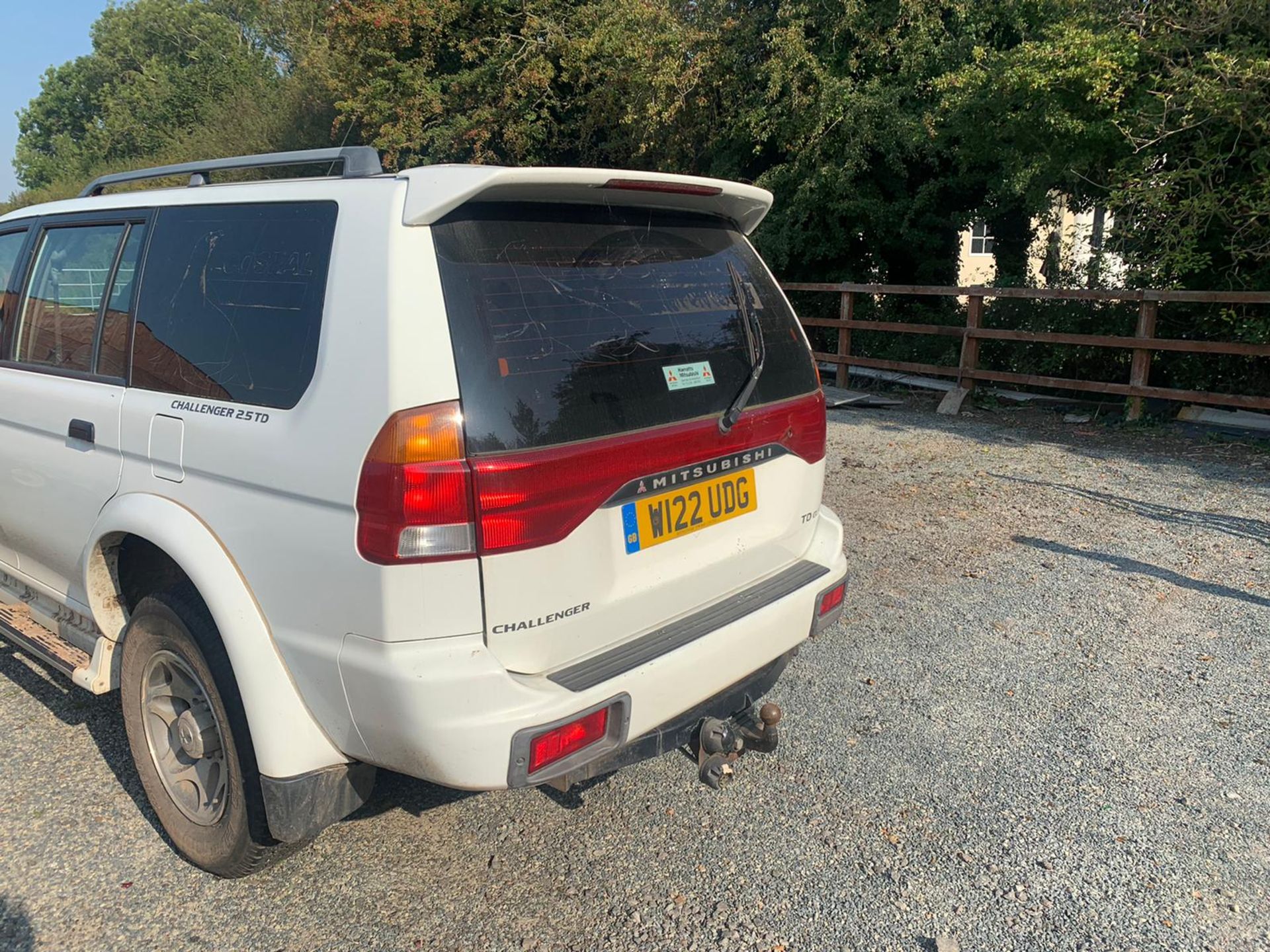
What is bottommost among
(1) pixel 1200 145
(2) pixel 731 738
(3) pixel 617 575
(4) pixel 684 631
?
(2) pixel 731 738

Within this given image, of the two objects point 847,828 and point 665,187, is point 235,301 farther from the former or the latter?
point 847,828

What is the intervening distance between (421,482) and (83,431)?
1637mm

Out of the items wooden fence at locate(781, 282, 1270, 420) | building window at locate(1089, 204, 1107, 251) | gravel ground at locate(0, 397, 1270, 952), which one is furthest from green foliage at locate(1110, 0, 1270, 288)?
gravel ground at locate(0, 397, 1270, 952)

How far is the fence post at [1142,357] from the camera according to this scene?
907 centimetres

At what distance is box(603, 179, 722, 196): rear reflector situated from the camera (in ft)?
8.75

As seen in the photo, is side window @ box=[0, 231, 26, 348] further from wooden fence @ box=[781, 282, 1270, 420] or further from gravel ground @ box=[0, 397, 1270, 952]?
wooden fence @ box=[781, 282, 1270, 420]

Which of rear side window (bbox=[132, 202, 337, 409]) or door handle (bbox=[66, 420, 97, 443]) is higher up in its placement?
rear side window (bbox=[132, 202, 337, 409])

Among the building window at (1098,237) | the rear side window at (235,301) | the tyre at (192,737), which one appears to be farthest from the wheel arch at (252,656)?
the building window at (1098,237)

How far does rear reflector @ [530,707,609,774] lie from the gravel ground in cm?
63

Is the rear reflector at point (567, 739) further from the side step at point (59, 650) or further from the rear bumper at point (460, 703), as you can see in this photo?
the side step at point (59, 650)

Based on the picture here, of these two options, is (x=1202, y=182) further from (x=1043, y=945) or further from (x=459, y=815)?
(x=459, y=815)

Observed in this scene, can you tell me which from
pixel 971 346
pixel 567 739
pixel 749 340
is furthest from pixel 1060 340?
pixel 567 739

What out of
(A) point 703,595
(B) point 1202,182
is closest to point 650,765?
(A) point 703,595

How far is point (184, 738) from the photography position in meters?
2.89
